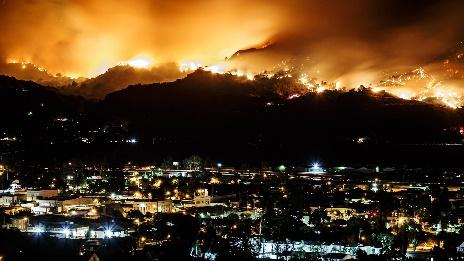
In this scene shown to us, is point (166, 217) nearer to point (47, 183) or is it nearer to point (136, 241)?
point (136, 241)

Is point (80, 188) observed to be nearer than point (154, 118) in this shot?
Yes

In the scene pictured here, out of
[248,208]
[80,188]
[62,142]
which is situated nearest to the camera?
[248,208]

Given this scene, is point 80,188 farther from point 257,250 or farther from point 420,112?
point 420,112

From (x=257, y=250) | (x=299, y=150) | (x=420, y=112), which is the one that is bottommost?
(x=257, y=250)

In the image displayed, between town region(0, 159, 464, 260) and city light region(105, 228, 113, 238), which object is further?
city light region(105, 228, 113, 238)

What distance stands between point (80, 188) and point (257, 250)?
13.2 metres

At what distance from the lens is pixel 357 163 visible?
46.6 meters

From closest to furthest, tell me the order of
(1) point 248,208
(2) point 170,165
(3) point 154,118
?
(1) point 248,208 → (2) point 170,165 → (3) point 154,118

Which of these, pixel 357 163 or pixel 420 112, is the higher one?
pixel 420 112

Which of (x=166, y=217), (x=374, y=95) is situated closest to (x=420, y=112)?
(x=374, y=95)

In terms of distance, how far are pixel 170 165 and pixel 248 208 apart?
17.7 m

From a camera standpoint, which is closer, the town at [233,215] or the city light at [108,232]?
the town at [233,215]

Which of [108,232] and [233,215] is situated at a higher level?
[233,215]

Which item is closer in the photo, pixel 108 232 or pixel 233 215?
pixel 108 232
